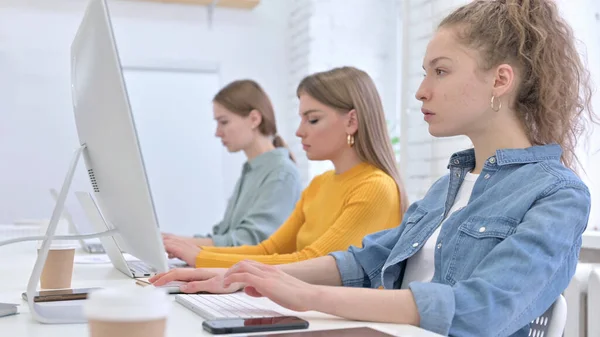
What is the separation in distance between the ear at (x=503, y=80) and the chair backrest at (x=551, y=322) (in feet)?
1.27

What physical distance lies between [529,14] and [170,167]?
3381 mm

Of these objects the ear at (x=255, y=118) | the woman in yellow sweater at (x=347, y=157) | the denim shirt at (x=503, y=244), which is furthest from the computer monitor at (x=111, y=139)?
the ear at (x=255, y=118)

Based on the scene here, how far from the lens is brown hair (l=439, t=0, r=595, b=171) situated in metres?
1.31

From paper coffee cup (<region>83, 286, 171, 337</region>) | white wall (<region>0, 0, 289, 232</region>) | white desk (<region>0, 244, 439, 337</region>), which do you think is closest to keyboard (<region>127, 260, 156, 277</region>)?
white desk (<region>0, 244, 439, 337</region>)

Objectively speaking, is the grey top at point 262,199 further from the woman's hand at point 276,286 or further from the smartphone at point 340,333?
the smartphone at point 340,333

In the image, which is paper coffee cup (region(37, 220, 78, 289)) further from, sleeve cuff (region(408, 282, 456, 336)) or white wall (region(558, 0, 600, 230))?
white wall (region(558, 0, 600, 230))

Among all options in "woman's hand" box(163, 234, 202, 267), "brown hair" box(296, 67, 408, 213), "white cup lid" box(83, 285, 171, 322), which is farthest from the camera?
"brown hair" box(296, 67, 408, 213)

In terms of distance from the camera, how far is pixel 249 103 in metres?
3.09

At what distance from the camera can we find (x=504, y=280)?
1.08m

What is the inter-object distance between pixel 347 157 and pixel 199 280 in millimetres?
936

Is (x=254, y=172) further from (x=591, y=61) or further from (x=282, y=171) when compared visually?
(x=591, y=61)

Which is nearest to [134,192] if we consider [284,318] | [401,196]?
[284,318]

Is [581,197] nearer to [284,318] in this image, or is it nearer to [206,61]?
[284,318]

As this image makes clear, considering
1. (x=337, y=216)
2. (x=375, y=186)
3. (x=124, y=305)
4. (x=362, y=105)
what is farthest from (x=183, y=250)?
(x=124, y=305)
